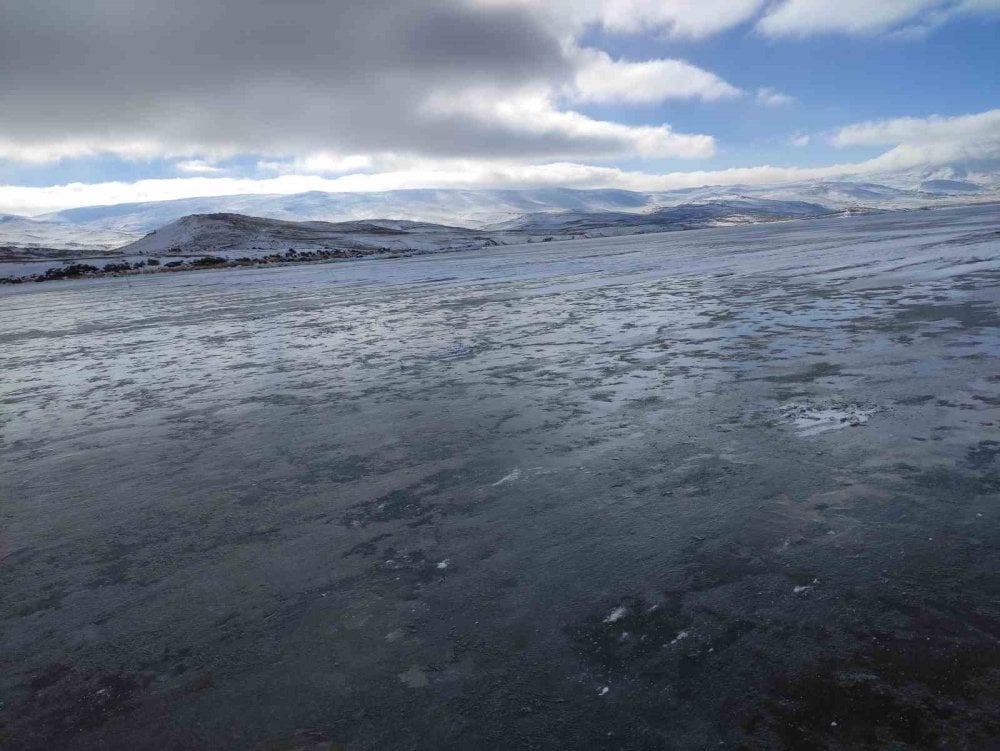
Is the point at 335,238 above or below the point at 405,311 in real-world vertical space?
A: above

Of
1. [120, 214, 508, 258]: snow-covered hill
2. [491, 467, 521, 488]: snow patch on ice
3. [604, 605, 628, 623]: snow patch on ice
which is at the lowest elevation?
[604, 605, 628, 623]: snow patch on ice

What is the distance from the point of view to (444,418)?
7.40 m

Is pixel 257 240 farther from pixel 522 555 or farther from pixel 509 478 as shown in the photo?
pixel 522 555

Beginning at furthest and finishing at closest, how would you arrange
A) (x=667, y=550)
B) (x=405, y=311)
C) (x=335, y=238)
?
1. (x=335, y=238)
2. (x=405, y=311)
3. (x=667, y=550)

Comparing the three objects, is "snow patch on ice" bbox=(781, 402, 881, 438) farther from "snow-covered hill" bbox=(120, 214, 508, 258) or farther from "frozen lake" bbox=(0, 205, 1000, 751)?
"snow-covered hill" bbox=(120, 214, 508, 258)

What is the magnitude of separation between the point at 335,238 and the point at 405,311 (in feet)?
286

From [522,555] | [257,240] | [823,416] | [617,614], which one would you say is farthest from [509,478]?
[257,240]

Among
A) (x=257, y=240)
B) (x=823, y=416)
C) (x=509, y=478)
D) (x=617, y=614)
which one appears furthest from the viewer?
(x=257, y=240)

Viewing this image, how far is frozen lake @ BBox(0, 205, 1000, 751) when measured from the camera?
291cm

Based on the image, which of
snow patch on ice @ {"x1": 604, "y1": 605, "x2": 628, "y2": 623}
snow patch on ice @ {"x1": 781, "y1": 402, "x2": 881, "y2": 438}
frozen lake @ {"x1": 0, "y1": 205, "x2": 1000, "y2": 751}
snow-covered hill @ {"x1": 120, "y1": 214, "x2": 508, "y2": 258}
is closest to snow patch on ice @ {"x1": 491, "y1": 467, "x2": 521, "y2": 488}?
frozen lake @ {"x1": 0, "y1": 205, "x2": 1000, "y2": 751}

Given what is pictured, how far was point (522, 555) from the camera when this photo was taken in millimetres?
4234

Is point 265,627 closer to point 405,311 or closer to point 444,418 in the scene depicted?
point 444,418

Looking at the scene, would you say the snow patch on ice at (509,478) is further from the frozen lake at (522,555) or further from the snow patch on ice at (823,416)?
the snow patch on ice at (823,416)

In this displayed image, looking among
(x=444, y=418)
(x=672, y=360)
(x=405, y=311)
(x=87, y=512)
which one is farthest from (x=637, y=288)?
(x=87, y=512)
